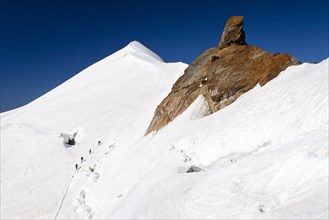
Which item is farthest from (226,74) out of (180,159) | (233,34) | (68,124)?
(68,124)

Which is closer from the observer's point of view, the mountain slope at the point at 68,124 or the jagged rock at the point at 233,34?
the mountain slope at the point at 68,124

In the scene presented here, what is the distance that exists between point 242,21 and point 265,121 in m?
14.8

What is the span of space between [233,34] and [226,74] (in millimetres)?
5734

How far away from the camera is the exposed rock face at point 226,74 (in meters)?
19.9

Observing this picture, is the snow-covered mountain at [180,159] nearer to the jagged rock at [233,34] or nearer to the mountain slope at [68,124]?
the mountain slope at [68,124]

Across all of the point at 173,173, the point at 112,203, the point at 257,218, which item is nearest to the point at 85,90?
the point at 112,203

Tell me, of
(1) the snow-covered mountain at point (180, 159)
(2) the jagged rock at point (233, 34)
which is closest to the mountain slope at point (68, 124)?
(1) the snow-covered mountain at point (180, 159)

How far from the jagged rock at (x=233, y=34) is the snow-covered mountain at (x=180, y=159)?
719 cm

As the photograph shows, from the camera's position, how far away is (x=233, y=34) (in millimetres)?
26219

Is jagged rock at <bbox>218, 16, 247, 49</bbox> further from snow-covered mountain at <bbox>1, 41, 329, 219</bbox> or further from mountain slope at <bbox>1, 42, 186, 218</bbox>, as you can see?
mountain slope at <bbox>1, 42, 186, 218</bbox>

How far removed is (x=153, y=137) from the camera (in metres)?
22.5

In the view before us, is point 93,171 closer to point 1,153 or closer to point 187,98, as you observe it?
point 187,98

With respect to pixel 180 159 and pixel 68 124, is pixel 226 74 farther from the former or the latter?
pixel 68 124

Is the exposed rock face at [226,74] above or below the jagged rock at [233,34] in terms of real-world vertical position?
below
